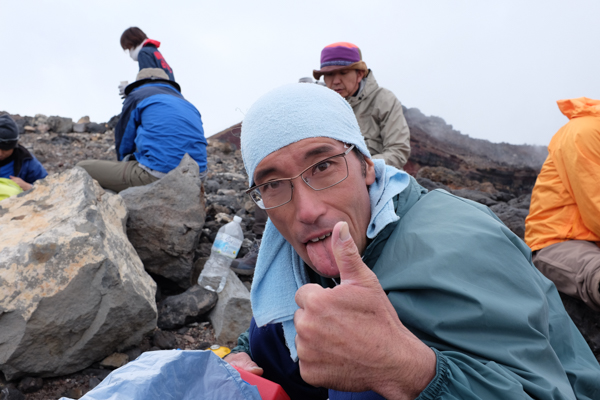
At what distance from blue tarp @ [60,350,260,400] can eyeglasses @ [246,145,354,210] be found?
726 mm

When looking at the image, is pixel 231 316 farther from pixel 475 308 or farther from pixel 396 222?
pixel 475 308

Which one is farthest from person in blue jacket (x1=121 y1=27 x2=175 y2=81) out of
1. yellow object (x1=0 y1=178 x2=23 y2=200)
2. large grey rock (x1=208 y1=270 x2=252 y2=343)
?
large grey rock (x1=208 y1=270 x2=252 y2=343)

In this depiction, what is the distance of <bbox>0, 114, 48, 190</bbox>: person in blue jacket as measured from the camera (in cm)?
560

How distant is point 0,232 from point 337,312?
329 cm

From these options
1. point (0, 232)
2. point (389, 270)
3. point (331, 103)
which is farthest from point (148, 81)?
point (389, 270)

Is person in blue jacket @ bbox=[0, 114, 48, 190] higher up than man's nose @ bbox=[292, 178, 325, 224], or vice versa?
person in blue jacket @ bbox=[0, 114, 48, 190]

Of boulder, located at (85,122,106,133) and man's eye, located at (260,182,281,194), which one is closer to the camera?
man's eye, located at (260,182,281,194)

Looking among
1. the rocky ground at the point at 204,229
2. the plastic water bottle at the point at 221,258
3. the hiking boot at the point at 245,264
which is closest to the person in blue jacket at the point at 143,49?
the rocky ground at the point at 204,229

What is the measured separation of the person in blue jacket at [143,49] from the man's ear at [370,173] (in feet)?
18.8

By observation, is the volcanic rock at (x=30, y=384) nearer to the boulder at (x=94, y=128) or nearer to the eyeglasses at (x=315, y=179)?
the eyeglasses at (x=315, y=179)

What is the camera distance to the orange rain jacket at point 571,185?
325 centimetres

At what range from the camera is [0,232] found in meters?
3.29

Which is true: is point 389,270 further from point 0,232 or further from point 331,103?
point 0,232

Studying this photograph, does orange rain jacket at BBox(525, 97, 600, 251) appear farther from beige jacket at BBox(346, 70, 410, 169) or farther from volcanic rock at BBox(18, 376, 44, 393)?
volcanic rock at BBox(18, 376, 44, 393)
